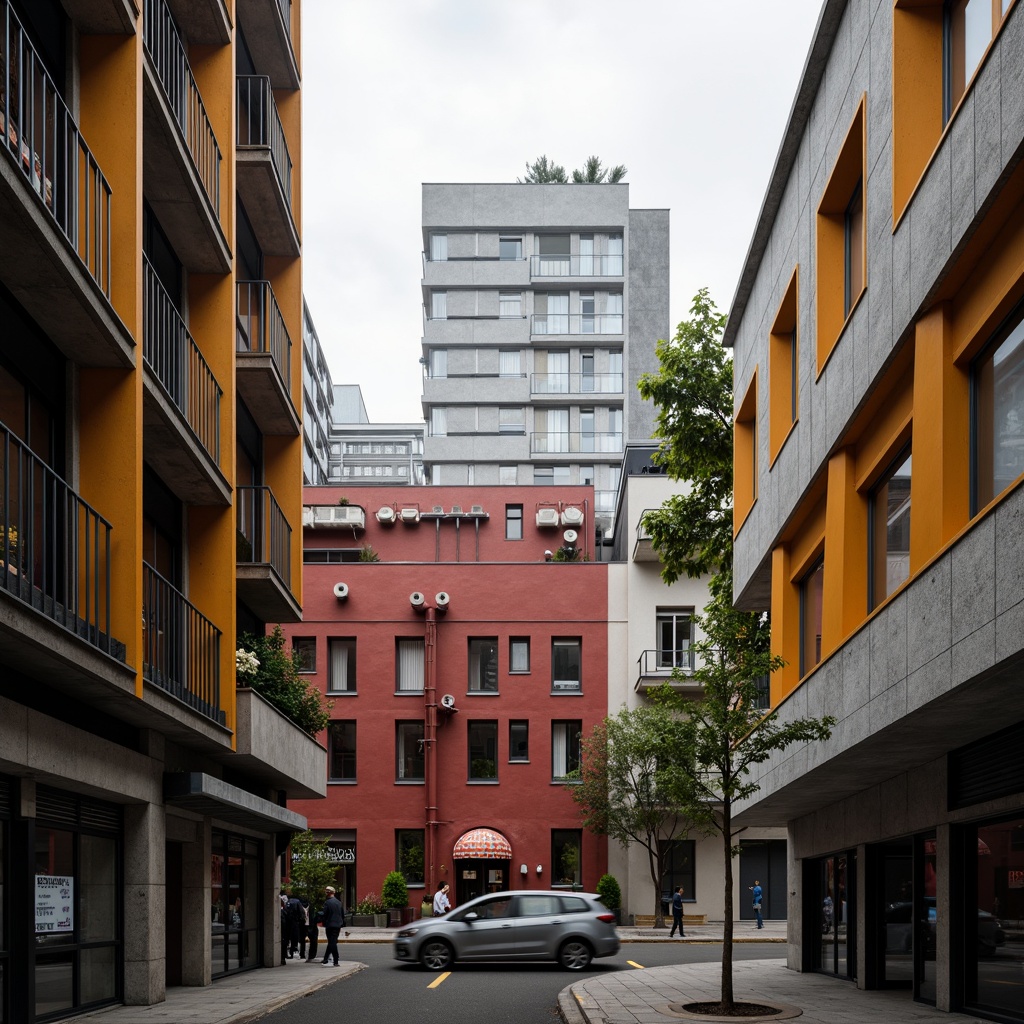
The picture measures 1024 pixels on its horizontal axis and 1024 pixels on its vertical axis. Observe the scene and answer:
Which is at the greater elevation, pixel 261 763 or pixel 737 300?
pixel 737 300

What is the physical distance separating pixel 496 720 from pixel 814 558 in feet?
85.8

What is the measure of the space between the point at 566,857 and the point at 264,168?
28.4 metres

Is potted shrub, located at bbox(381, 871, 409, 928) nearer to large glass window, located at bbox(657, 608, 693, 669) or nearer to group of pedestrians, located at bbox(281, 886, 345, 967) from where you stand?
large glass window, located at bbox(657, 608, 693, 669)

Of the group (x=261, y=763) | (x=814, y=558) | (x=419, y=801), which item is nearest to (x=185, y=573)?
(x=261, y=763)

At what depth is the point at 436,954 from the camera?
25.0 m

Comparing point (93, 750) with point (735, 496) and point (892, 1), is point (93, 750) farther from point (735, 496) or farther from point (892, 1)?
point (735, 496)

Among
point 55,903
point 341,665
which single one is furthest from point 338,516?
point 55,903

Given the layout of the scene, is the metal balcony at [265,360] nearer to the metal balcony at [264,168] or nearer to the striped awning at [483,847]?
the metal balcony at [264,168]

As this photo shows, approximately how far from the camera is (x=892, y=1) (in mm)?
14438

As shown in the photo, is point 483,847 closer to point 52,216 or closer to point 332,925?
point 332,925

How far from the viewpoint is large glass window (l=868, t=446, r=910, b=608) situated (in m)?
15.4

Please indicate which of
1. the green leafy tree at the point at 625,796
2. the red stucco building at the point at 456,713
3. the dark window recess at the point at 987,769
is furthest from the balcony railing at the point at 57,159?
the red stucco building at the point at 456,713

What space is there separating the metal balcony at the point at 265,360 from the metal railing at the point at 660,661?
21944mm

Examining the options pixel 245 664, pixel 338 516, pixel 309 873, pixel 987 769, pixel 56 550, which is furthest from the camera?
pixel 338 516
